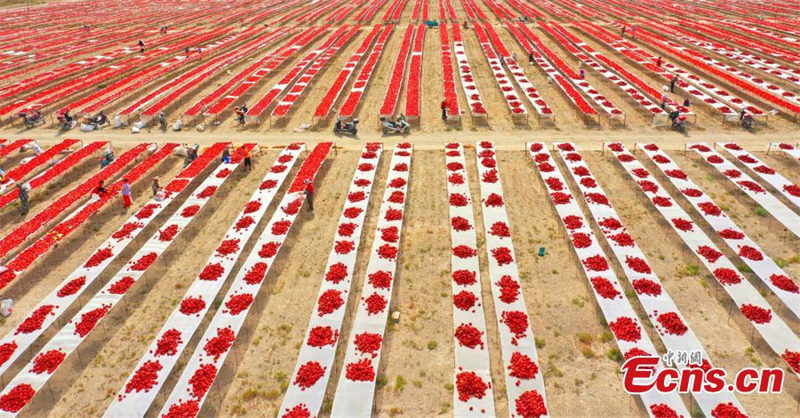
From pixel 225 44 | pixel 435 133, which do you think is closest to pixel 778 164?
pixel 435 133

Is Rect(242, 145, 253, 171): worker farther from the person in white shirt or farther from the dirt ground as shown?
the person in white shirt

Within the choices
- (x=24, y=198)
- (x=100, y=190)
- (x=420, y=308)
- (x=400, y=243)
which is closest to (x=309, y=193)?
(x=400, y=243)

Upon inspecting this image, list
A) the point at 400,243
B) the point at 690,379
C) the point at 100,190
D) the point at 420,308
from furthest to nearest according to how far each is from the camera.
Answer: the point at 100,190 → the point at 400,243 → the point at 420,308 → the point at 690,379

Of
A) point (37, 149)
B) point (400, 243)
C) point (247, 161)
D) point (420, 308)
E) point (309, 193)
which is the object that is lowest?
point (420, 308)

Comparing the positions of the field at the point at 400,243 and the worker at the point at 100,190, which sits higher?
the worker at the point at 100,190

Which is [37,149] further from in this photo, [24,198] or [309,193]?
[309,193]

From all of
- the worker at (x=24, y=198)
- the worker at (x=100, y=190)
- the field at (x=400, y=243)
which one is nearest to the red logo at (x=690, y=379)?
the field at (x=400, y=243)

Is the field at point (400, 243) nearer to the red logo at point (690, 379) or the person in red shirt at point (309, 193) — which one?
the person in red shirt at point (309, 193)

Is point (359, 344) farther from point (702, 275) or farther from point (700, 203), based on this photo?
point (700, 203)
